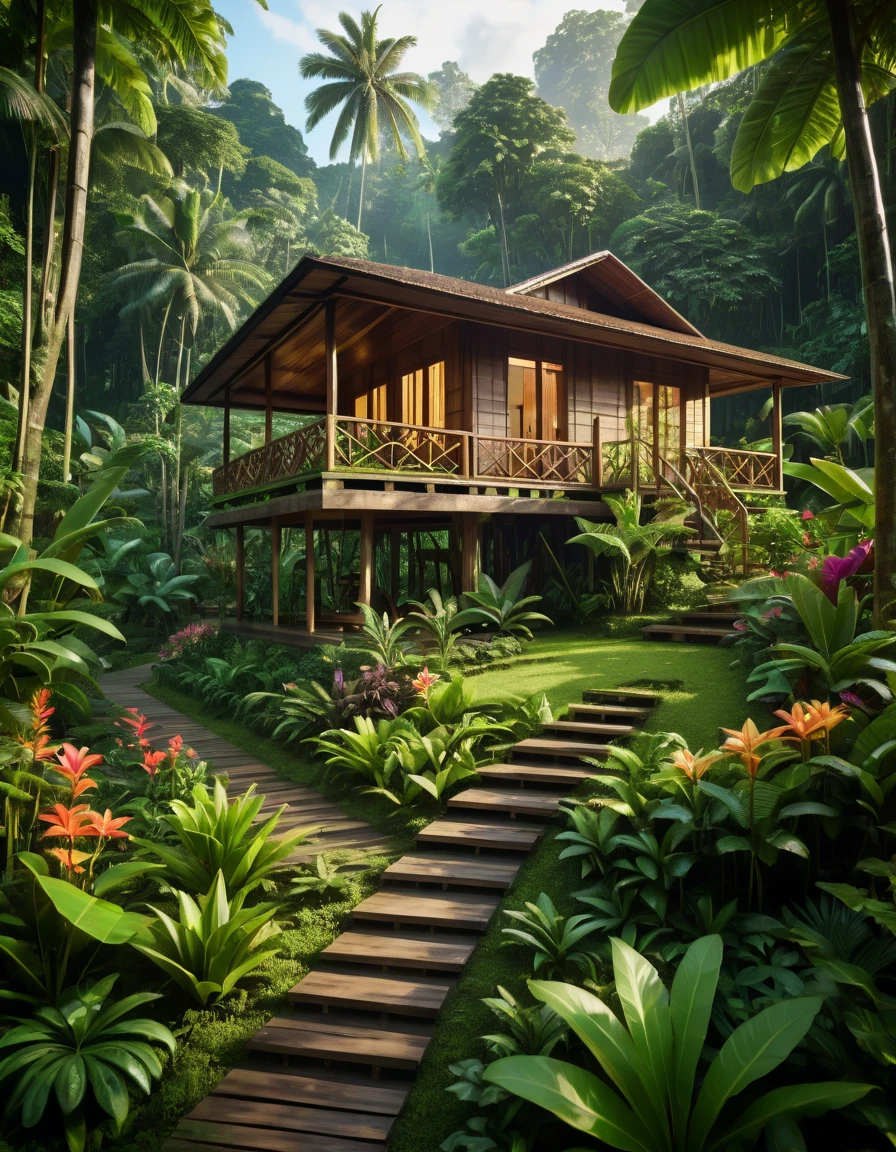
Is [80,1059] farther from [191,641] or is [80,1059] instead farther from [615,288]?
[615,288]

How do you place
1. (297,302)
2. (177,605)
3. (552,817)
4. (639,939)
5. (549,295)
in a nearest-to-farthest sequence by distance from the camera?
(639,939)
(552,817)
(297,302)
(549,295)
(177,605)

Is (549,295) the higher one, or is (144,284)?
(144,284)

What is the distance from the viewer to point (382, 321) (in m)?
15.9

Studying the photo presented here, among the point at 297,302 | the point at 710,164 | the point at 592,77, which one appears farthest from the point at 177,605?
the point at 592,77

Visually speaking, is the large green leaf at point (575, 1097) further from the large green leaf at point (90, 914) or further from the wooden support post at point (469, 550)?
the wooden support post at point (469, 550)

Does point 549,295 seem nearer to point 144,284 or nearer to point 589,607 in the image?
point 589,607

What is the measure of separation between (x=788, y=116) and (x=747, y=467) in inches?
478

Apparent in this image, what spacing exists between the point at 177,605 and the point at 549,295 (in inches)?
646

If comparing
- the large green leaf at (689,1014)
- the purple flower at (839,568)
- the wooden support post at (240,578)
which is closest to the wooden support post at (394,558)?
the wooden support post at (240,578)

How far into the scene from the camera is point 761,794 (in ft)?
15.4

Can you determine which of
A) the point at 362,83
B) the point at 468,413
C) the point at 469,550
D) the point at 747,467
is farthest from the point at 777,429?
the point at 362,83

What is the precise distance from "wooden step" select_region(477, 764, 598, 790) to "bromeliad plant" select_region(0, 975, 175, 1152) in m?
3.44

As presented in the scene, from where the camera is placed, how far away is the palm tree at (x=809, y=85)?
223 inches

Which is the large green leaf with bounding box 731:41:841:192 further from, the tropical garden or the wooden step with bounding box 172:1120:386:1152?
the wooden step with bounding box 172:1120:386:1152
